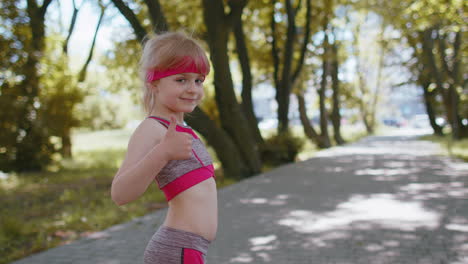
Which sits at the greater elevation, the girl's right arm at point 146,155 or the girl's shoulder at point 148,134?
the girl's shoulder at point 148,134

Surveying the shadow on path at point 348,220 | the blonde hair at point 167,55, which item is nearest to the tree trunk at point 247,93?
the shadow on path at point 348,220

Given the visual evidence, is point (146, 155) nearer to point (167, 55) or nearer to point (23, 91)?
point (167, 55)

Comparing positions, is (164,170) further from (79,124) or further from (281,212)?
(79,124)

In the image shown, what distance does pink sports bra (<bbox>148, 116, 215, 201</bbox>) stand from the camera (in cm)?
196

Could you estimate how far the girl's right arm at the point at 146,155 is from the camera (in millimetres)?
1755

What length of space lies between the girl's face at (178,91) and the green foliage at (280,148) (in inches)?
576

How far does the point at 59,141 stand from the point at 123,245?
12499 millimetres

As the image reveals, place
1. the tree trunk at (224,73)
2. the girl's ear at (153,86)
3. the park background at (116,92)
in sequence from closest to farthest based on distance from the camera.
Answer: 1. the girl's ear at (153,86)
2. the park background at (116,92)
3. the tree trunk at (224,73)

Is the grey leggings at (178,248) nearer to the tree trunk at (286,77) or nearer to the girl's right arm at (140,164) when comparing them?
the girl's right arm at (140,164)

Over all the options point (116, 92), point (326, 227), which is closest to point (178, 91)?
point (326, 227)

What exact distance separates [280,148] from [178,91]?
49.1 feet

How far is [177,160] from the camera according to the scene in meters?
1.96

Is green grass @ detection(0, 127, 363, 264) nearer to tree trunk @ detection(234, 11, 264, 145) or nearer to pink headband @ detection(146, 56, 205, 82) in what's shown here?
tree trunk @ detection(234, 11, 264, 145)

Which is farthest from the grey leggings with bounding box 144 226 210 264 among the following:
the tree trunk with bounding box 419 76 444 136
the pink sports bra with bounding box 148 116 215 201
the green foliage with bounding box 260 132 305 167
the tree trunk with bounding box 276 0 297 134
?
the tree trunk with bounding box 419 76 444 136
